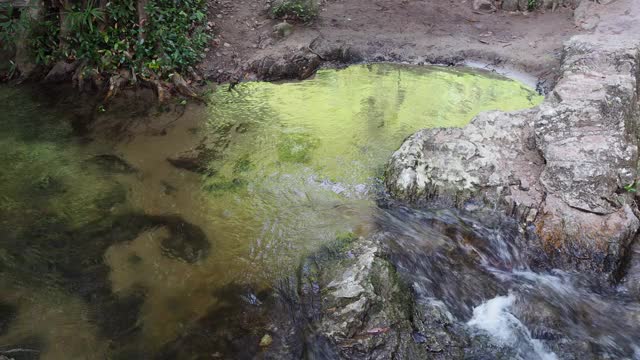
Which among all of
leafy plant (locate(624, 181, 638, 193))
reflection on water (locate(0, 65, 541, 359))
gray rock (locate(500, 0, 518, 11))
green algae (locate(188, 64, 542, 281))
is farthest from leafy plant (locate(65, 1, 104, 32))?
gray rock (locate(500, 0, 518, 11))

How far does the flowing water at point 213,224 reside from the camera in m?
4.43

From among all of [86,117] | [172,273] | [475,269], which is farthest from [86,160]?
[475,269]

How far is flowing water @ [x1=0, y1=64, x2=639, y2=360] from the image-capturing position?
443 centimetres

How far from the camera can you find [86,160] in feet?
21.3

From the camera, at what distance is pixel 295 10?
31.4ft

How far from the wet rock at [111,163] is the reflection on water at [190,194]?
0.10 feet

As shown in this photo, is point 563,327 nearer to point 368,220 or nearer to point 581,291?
point 581,291

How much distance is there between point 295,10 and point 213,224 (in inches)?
227

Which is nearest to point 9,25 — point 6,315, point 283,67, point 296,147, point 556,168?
point 283,67

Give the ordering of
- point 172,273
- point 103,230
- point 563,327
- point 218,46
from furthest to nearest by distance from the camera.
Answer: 1. point 218,46
2. point 103,230
3. point 172,273
4. point 563,327

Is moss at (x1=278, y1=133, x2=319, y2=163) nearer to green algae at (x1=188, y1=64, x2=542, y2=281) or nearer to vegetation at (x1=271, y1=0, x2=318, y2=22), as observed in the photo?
green algae at (x1=188, y1=64, x2=542, y2=281)

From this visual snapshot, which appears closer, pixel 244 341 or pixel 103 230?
pixel 244 341

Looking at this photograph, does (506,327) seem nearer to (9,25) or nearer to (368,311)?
(368,311)

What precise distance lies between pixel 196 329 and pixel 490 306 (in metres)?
2.88
